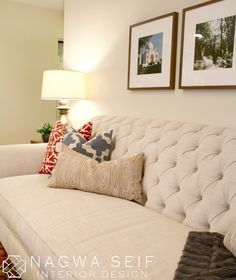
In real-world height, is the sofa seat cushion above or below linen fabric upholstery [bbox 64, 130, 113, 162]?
below

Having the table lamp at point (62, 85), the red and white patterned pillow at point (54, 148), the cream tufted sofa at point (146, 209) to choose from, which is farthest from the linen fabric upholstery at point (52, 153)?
the table lamp at point (62, 85)

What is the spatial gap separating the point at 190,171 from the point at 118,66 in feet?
4.38

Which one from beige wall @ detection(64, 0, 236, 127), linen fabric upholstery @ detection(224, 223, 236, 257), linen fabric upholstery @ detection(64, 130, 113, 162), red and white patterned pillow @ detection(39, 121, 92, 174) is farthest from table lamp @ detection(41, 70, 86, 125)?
linen fabric upholstery @ detection(224, 223, 236, 257)

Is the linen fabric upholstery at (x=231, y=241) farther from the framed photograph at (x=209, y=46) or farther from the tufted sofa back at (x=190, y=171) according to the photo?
the framed photograph at (x=209, y=46)

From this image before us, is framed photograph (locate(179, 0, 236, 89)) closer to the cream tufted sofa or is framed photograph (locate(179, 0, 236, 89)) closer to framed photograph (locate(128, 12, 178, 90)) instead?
framed photograph (locate(128, 12, 178, 90))

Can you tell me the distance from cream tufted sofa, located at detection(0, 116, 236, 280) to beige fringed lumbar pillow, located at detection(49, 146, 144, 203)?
5 centimetres

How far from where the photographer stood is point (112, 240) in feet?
3.87

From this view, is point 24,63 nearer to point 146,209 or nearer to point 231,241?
point 146,209

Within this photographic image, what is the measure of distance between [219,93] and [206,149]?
1.39 ft

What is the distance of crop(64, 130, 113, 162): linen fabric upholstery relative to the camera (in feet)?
6.41

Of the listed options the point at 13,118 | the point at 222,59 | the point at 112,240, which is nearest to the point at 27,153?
the point at 112,240

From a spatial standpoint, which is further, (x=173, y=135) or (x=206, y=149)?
(x=173, y=135)

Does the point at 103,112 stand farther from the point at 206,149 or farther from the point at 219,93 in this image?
the point at 206,149

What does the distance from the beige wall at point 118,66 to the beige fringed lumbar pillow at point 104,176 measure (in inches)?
19.4
